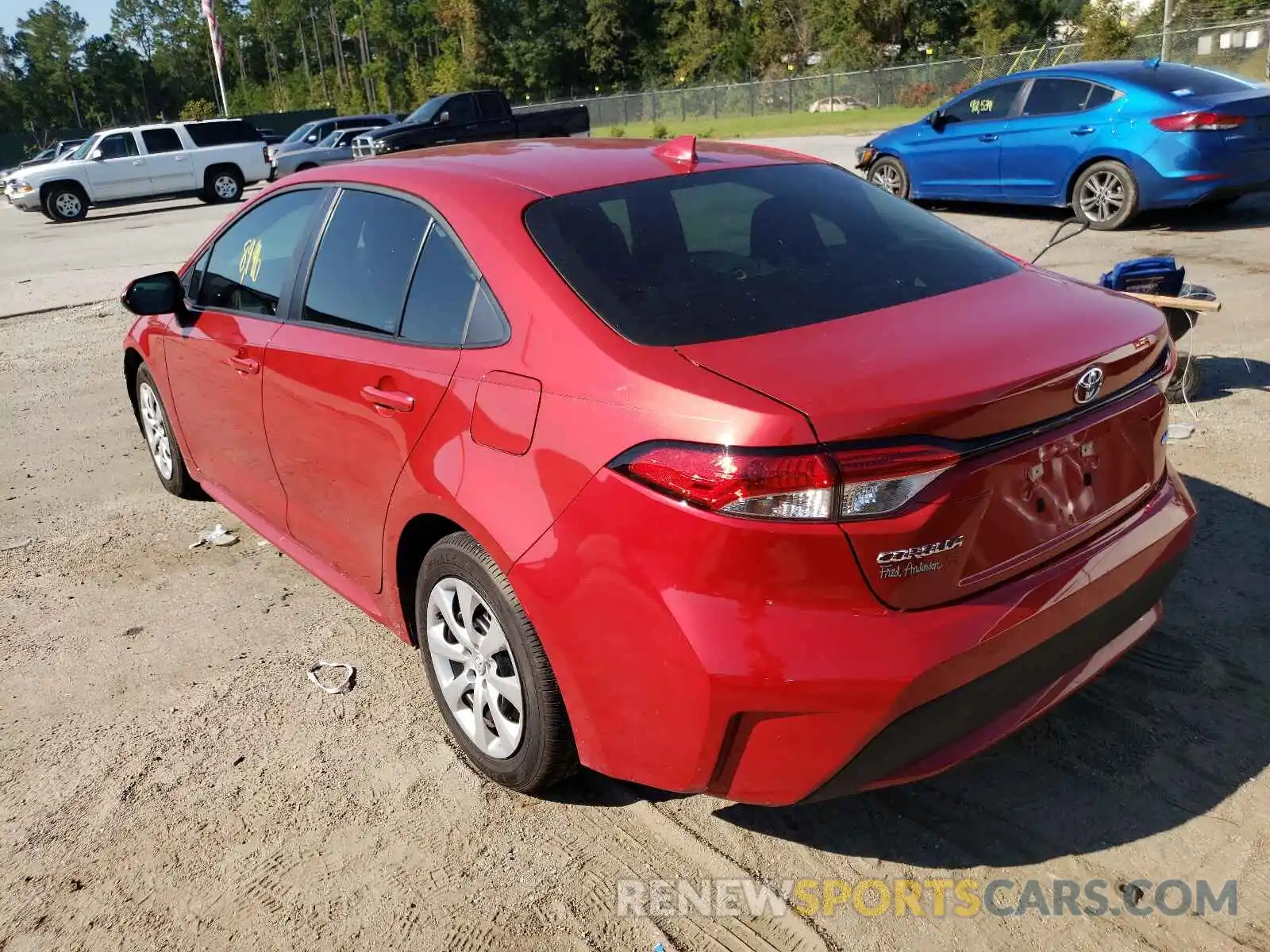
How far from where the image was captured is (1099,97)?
10336mm

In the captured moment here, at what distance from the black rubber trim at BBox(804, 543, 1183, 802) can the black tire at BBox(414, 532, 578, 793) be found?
A: 670mm

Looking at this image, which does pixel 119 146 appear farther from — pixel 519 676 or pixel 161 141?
pixel 519 676

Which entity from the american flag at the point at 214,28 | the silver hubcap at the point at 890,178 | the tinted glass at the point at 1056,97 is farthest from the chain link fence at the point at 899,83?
the tinted glass at the point at 1056,97

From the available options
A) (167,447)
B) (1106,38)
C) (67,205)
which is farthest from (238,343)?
(1106,38)

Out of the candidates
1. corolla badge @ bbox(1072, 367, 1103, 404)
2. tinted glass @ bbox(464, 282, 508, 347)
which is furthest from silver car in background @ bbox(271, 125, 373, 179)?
corolla badge @ bbox(1072, 367, 1103, 404)

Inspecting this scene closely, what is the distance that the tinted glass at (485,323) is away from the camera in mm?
2730

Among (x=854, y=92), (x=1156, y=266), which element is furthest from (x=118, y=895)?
(x=854, y=92)

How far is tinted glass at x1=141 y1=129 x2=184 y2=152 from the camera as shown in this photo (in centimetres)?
2447

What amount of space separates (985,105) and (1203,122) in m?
2.70

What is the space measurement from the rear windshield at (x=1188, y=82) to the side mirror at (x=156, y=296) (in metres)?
9.03

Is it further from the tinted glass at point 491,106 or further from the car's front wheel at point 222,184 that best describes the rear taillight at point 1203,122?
the car's front wheel at point 222,184

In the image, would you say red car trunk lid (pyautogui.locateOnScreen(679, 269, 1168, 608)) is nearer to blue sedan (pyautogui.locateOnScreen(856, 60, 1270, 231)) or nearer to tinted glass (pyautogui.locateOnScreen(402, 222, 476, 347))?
tinted glass (pyautogui.locateOnScreen(402, 222, 476, 347))

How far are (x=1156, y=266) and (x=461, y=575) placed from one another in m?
3.90

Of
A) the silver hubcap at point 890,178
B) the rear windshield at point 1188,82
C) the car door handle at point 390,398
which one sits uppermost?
the rear windshield at point 1188,82
